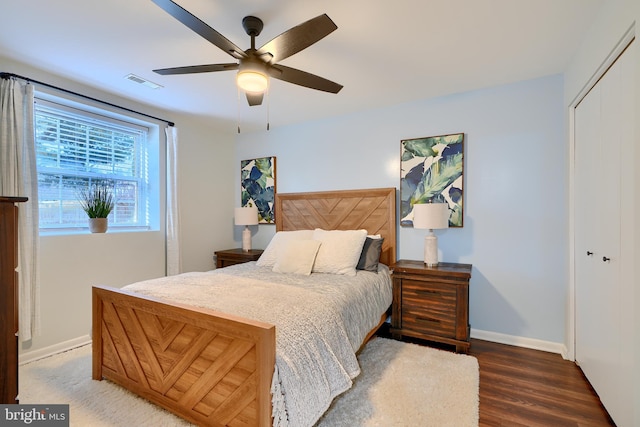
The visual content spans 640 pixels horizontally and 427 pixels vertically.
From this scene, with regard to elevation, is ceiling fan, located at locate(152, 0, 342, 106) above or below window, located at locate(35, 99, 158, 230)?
above

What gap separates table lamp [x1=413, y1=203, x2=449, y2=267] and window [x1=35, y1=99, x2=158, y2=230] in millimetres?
3148

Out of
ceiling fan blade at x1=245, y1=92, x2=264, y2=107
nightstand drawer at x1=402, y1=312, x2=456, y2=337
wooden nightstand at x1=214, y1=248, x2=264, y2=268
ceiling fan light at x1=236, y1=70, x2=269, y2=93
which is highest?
ceiling fan blade at x1=245, y1=92, x2=264, y2=107

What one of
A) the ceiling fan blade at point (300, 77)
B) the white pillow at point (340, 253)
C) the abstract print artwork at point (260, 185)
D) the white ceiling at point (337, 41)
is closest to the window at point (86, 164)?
the white ceiling at point (337, 41)

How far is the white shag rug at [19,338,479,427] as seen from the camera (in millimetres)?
1764

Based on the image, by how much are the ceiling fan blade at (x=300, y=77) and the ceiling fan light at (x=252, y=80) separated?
0.10 meters

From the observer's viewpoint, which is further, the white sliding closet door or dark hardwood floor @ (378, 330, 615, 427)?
dark hardwood floor @ (378, 330, 615, 427)

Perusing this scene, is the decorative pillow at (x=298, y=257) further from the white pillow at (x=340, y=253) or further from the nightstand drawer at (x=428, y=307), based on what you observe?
the nightstand drawer at (x=428, y=307)

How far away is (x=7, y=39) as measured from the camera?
214 centimetres

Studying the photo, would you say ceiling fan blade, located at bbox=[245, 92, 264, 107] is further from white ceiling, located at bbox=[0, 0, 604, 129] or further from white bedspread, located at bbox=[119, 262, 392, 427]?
white bedspread, located at bbox=[119, 262, 392, 427]

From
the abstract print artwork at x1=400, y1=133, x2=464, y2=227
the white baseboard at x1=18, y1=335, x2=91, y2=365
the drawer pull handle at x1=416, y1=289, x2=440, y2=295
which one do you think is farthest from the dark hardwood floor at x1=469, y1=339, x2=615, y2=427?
the white baseboard at x1=18, y1=335, x2=91, y2=365

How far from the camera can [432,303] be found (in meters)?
2.75

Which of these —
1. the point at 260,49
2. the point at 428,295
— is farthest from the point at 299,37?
the point at 428,295

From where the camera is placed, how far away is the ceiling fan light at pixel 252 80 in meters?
1.79

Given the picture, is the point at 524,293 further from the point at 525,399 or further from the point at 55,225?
the point at 55,225
